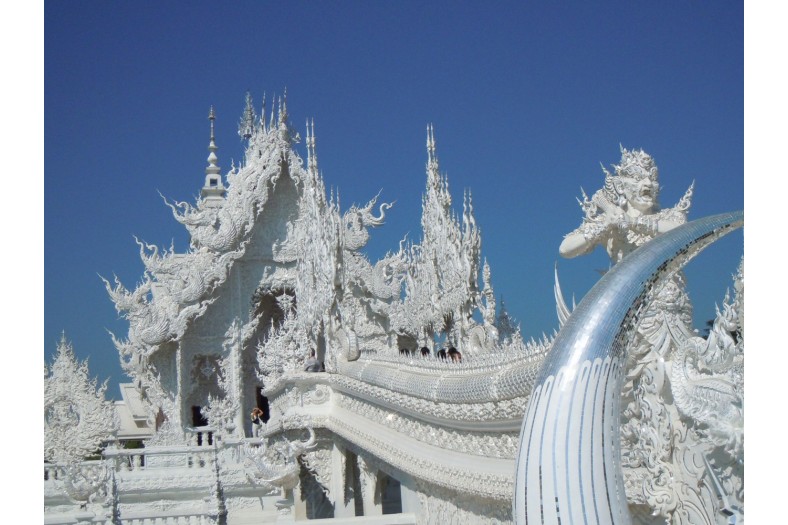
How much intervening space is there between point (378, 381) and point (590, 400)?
14.4 ft

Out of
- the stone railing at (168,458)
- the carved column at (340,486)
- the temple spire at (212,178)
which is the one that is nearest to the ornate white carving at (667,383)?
the carved column at (340,486)

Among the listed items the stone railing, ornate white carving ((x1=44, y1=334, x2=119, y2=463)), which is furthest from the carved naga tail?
the stone railing

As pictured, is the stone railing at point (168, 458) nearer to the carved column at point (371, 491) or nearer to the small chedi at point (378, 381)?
the small chedi at point (378, 381)

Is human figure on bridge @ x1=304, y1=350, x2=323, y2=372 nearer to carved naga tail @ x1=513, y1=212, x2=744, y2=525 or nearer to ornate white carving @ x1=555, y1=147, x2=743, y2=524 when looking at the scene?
ornate white carving @ x1=555, y1=147, x2=743, y2=524

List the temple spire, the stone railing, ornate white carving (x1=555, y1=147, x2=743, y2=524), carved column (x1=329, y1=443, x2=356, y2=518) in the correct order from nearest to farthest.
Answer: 1. ornate white carving (x1=555, y1=147, x2=743, y2=524)
2. carved column (x1=329, y1=443, x2=356, y2=518)
3. the stone railing
4. the temple spire

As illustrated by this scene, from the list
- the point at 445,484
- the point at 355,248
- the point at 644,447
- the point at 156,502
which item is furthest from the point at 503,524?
the point at 355,248

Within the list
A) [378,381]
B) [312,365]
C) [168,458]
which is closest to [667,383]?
[378,381]

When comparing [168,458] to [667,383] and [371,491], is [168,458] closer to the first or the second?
[371,491]

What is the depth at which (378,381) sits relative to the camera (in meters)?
6.56

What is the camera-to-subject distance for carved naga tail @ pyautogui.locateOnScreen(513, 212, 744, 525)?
214 cm

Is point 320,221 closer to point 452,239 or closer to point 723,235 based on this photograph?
point 452,239

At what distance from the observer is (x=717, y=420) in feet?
8.21

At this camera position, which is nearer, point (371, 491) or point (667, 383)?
point (667, 383)

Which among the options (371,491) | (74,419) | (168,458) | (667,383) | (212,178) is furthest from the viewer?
(212,178)
